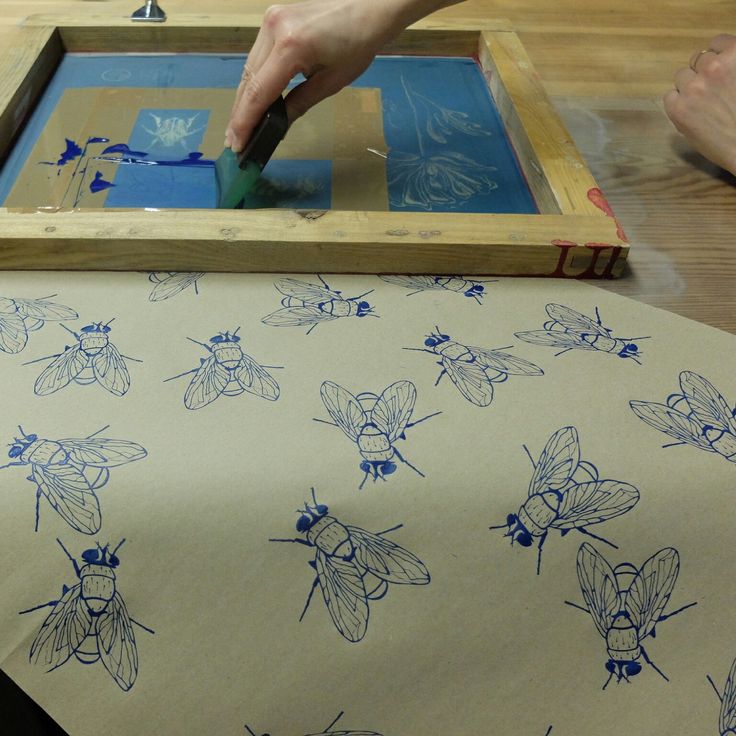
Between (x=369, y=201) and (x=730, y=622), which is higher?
(x=369, y=201)

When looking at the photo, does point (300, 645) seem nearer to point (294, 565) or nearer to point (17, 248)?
point (294, 565)

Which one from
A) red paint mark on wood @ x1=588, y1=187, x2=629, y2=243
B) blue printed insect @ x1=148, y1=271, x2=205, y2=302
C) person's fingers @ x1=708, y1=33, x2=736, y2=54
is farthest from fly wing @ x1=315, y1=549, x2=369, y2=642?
person's fingers @ x1=708, y1=33, x2=736, y2=54

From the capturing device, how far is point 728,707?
354mm

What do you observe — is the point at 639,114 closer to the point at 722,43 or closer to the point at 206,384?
the point at 722,43

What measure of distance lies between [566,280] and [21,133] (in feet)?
1.58

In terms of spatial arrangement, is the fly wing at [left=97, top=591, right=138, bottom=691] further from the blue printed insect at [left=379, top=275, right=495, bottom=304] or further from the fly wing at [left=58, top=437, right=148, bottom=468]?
the blue printed insect at [left=379, top=275, right=495, bottom=304]

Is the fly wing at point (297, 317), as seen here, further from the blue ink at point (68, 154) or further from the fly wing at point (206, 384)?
the blue ink at point (68, 154)

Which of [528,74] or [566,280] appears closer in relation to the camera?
[566,280]

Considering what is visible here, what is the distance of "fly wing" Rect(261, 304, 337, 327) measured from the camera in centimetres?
43

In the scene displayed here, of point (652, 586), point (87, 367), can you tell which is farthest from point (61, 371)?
point (652, 586)

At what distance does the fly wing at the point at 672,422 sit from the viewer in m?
0.37

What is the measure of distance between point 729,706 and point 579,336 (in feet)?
0.72

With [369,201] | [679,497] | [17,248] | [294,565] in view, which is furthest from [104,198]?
[679,497]

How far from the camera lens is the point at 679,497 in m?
0.35
